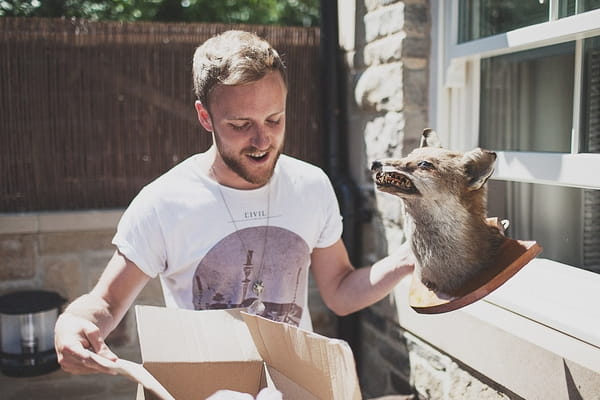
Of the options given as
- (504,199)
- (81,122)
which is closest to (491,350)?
(504,199)

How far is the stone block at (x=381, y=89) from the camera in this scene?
2.58m

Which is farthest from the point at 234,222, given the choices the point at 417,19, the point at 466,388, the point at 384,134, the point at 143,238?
the point at 417,19

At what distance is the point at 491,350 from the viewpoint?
199 cm

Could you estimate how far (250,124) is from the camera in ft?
5.34

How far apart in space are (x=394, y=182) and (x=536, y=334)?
3.02 ft

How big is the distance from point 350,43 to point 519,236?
1.41 meters

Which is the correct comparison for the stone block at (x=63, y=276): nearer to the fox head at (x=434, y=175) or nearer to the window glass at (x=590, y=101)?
the fox head at (x=434, y=175)

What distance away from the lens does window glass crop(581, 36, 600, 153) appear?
1794mm

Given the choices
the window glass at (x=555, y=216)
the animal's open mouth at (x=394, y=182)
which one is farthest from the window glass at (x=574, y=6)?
the animal's open mouth at (x=394, y=182)

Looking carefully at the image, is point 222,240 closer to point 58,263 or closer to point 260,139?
point 260,139

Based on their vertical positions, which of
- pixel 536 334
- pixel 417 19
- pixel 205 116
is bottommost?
pixel 536 334

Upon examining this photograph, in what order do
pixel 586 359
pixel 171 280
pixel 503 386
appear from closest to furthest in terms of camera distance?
pixel 586 359 < pixel 171 280 < pixel 503 386

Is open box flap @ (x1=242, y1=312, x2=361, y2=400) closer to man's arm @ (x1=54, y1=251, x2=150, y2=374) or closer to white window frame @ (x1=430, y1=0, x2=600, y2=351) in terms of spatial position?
man's arm @ (x1=54, y1=251, x2=150, y2=374)

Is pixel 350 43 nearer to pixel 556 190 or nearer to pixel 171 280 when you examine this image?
pixel 556 190
